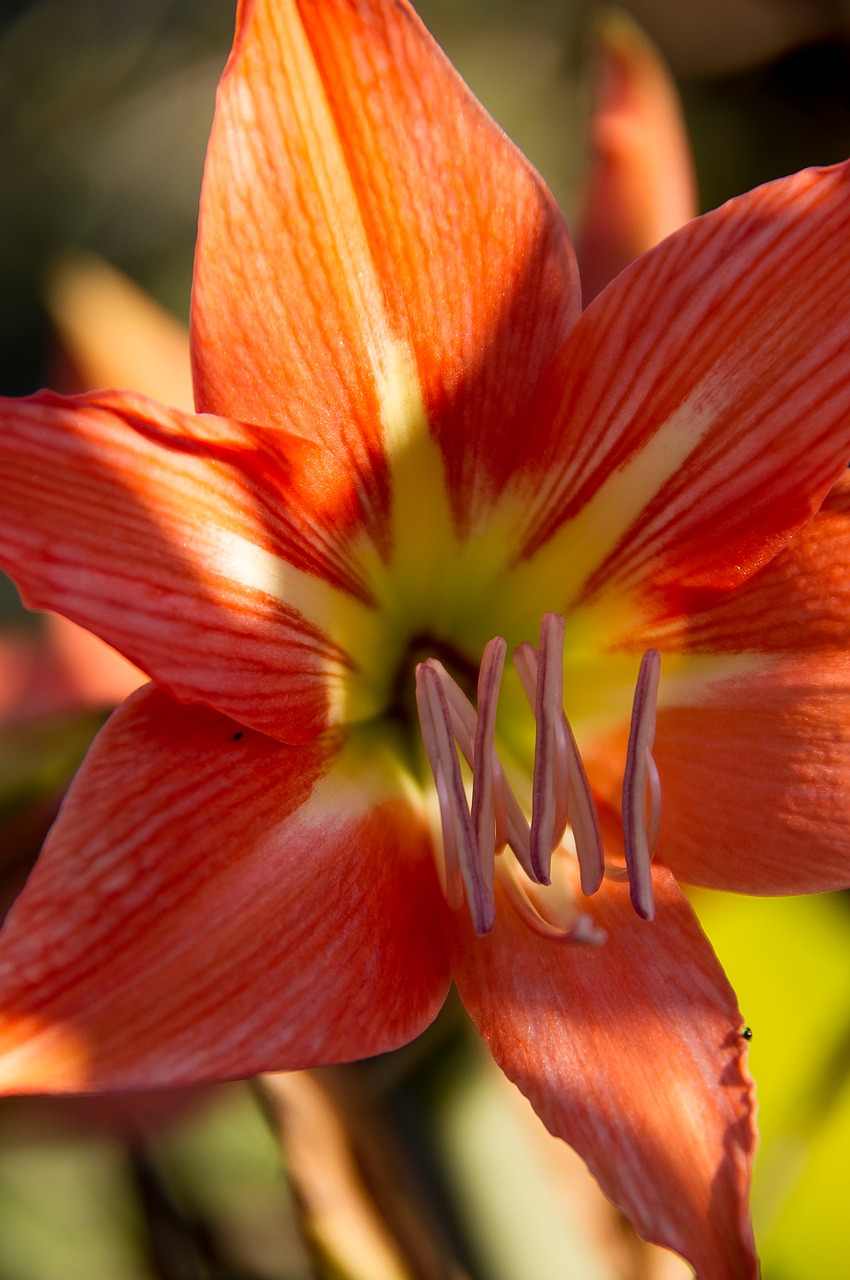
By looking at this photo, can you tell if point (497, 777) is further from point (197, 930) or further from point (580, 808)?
point (197, 930)

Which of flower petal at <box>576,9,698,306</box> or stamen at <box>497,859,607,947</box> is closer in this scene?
stamen at <box>497,859,607,947</box>

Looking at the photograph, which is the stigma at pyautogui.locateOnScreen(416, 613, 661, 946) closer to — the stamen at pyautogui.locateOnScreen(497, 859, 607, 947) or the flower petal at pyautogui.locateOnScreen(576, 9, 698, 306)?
the stamen at pyautogui.locateOnScreen(497, 859, 607, 947)

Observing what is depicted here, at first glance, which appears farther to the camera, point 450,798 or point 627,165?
point 627,165

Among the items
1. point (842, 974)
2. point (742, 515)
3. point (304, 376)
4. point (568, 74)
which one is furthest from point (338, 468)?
point (568, 74)

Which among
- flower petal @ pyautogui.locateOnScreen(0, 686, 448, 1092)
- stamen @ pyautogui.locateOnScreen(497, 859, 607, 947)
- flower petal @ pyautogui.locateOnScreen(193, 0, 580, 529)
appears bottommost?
stamen @ pyautogui.locateOnScreen(497, 859, 607, 947)

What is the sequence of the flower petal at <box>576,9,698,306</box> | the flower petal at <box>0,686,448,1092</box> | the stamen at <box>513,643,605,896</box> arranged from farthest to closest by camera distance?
the flower petal at <box>576,9,698,306</box> < the stamen at <box>513,643,605,896</box> < the flower petal at <box>0,686,448,1092</box>

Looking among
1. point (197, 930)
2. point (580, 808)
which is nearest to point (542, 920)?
point (580, 808)

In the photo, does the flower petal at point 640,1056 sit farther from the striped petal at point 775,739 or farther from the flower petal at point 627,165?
the flower petal at point 627,165

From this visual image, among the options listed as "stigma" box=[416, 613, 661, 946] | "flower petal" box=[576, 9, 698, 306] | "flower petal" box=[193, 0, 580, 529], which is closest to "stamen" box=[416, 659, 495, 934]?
"stigma" box=[416, 613, 661, 946]
